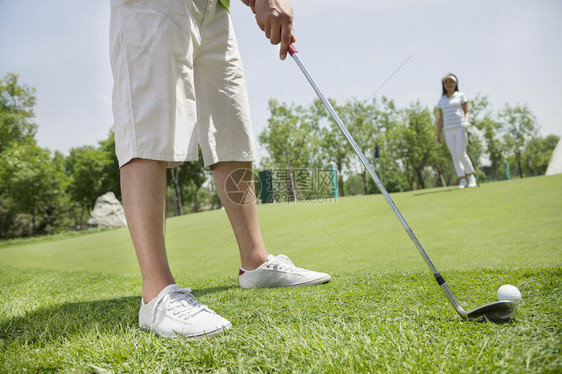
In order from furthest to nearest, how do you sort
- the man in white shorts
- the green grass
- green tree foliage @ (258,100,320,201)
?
green tree foliage @ (258,100,320,201), the man in white shorts, the green grass

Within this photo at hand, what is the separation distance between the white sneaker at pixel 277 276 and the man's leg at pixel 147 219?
0.58 meters

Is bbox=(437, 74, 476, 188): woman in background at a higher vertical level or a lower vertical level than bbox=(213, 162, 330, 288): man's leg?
higher

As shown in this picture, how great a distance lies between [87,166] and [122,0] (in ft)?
115

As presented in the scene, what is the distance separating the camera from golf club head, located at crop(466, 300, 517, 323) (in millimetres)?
1145

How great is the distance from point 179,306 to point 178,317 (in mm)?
51

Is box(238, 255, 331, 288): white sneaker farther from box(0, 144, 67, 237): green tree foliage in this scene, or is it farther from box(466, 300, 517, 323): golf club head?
box(0, 144, 67, 237): green tree foliage

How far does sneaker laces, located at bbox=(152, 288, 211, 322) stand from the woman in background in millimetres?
7468

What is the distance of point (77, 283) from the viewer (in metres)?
2.79

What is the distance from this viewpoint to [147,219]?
1559 millimetres

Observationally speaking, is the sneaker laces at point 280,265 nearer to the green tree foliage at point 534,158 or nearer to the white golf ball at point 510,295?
the white golf ball at point 510,295

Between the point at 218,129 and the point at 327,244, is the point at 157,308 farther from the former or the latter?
the point at 327,244

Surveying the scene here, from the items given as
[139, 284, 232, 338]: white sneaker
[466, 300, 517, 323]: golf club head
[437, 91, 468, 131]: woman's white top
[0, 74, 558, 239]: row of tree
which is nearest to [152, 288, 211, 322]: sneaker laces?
[139, 284, 232, 338]: white sneaker

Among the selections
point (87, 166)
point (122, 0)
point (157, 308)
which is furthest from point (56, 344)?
point (87, 166)

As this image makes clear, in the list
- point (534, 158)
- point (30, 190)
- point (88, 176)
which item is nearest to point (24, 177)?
point (30, 190)
